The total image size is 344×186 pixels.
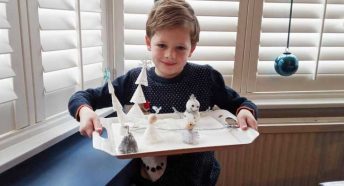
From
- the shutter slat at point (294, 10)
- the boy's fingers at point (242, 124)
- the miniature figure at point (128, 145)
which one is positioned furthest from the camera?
the shutter slat at point (294, 10)

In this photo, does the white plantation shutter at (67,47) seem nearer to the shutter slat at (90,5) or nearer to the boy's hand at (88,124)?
the shutter slat at (90,5)

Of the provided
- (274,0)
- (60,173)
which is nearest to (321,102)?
(274,0)

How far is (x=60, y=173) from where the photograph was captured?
2.31 feet

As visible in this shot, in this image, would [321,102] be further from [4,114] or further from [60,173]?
[4,114]

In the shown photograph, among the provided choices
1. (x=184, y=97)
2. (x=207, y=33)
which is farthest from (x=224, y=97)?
(x=207, y=33)

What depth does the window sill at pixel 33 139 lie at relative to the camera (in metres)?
0.68

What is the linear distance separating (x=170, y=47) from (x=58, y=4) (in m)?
0.34

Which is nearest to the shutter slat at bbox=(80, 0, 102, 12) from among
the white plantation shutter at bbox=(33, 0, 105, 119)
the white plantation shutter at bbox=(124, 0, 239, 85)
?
the white plantation shutter at bbox=(33, 0, 105, 119)

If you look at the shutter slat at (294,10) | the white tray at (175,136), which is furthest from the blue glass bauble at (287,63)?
the white tray at (175,136)

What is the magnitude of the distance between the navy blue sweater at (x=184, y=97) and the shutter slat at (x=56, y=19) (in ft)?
0.66

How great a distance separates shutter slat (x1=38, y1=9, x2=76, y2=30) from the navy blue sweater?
20 cm

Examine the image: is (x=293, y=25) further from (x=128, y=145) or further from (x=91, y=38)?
(x=128, y=145)

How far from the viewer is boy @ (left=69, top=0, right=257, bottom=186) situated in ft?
2.62

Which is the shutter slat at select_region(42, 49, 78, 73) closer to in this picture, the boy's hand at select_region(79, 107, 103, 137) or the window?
the boy's hand at select_region(79, 107, 103, 137)
